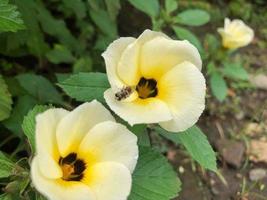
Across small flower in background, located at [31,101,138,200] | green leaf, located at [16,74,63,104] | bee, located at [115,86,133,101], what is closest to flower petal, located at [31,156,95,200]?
small flower in background, located at [31,101,138,200]

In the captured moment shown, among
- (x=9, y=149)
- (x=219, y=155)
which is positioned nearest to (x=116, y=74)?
(x=9, y=149)

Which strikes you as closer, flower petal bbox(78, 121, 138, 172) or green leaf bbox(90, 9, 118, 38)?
flower petal bbox(78, 121, 138, 172)

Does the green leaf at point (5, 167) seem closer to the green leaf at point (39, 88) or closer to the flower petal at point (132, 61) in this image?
the flower petal at point (132, 61)

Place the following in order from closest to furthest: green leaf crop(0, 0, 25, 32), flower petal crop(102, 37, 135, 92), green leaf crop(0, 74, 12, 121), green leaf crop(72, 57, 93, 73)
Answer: flower petal crop(102, 37, 135, 92)
green leaf crop(0, 0, 25, 32)
green leaf crop(0, 74, 12, 121)
green leaf crop(72, 57, 93, 73)

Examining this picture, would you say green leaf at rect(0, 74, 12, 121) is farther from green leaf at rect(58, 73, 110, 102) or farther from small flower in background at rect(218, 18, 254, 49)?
small flower in background at rect(218, 18, 254, 49)

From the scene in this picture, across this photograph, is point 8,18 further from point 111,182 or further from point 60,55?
point 60,55

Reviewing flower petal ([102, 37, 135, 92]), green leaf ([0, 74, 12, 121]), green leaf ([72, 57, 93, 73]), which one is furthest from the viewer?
green leaf ([72, 57, 93, 73])

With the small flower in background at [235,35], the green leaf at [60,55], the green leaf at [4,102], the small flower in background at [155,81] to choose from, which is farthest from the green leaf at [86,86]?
the small flower in background at [235,35]
